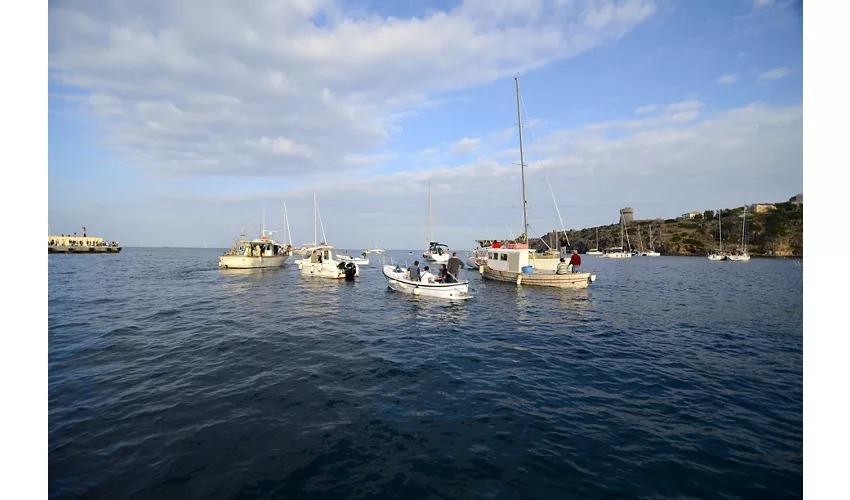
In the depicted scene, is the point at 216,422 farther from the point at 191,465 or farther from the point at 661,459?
the point at 661,459

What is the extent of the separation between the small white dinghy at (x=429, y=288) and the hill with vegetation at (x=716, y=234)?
55.1 meters

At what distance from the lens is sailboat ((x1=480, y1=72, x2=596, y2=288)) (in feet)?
102

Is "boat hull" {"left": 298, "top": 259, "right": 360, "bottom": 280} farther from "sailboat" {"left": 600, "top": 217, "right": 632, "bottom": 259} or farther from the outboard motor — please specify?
"sailboat" {"left": 600, "top": 217, "right": 632, "bottom": 259}

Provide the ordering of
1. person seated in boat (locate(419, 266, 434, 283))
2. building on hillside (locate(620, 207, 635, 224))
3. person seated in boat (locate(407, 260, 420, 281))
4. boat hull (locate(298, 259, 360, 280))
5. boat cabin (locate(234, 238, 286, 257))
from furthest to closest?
1. building on hillside (locate(620, 207, 635, 224))
2. boat cabin (locate(234, 238, 286, 257))
3. boat hull (locate(298, 259, 360, 280))
4. person seated in boat (locate(407, 260, 420, 281))
5. person seated in boat (locate(419, 266, 434, 283))

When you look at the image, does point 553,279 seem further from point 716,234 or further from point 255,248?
point 716,234

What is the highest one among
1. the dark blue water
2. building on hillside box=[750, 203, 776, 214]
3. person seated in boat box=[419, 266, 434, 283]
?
building on hillside box=[750, 203, 776, 214]

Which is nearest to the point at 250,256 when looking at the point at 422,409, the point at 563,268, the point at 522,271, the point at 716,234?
the point at 522,271

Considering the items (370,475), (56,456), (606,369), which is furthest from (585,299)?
(56,456)

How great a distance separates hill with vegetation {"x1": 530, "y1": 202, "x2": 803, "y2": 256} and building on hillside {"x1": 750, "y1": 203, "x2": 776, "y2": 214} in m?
2.15

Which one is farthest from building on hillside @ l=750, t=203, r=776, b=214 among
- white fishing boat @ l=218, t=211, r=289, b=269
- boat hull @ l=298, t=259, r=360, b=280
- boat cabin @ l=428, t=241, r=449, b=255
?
white fishing boat @ l=218, t=211, r=289, b=269

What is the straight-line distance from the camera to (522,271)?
112 feet

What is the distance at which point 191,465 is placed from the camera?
568cm

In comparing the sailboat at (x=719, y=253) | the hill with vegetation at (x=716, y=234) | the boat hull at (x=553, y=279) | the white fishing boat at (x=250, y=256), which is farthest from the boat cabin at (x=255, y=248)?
the sailboat at (x=719, y=253)

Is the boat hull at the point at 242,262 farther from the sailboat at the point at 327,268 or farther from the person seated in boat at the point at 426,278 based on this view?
the person seated in boat at the point at 426,278
